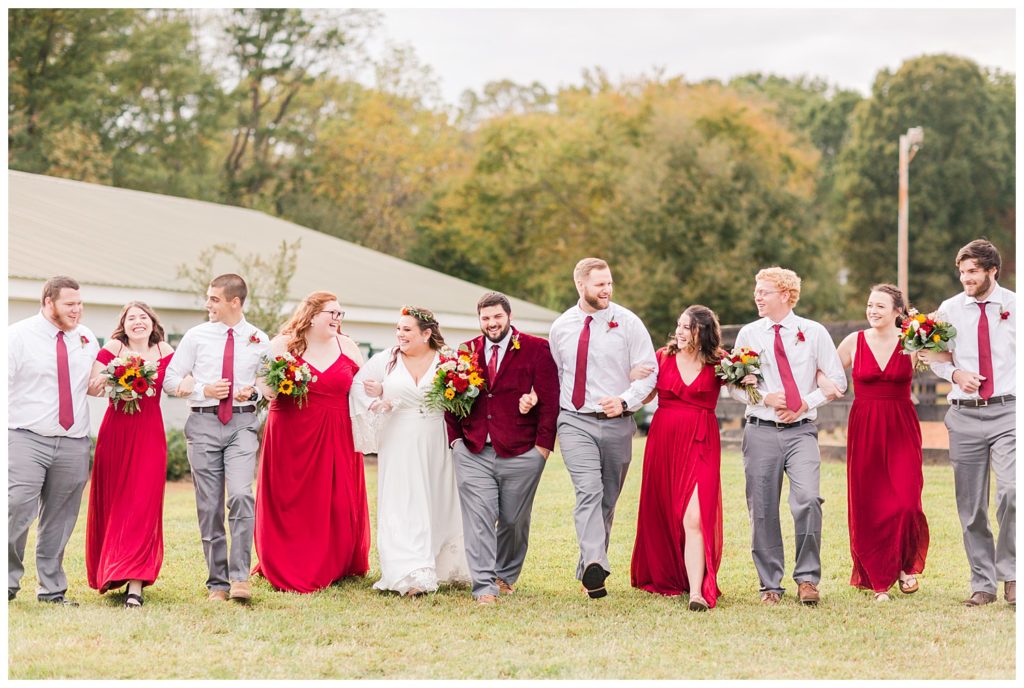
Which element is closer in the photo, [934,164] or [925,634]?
[925,634]

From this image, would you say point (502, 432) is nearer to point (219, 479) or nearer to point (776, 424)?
point (776, 424)

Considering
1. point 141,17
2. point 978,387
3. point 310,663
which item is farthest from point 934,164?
point 310,663

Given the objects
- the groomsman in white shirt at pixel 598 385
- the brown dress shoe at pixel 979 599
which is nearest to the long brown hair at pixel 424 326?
the groomsman in white shirt at pixel 598 385

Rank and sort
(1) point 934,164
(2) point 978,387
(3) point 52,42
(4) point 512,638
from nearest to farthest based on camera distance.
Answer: (4) point 512,638 < (2) point 978,387 < (3) point 52,42 < (1) point 934,164

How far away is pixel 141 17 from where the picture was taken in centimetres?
4816

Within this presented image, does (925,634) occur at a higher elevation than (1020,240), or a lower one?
lower

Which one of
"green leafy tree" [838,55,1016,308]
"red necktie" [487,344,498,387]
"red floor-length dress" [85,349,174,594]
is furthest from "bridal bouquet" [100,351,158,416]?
"green leafy tree" [838,55,1016,308]

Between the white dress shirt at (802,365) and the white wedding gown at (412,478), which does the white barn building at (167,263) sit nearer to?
the white wedding gown at (412,478)

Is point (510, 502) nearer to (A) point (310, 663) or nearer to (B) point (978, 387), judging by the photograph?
(A) point (310, 663)

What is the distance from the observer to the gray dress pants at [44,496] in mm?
8828

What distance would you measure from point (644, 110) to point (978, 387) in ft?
129

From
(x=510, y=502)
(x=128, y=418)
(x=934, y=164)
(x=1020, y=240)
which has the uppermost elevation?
(x=934, y=164)

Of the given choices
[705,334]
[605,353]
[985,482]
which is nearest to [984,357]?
[985,482]

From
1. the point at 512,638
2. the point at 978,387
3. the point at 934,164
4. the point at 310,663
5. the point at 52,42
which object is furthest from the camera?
the point at 934,164
